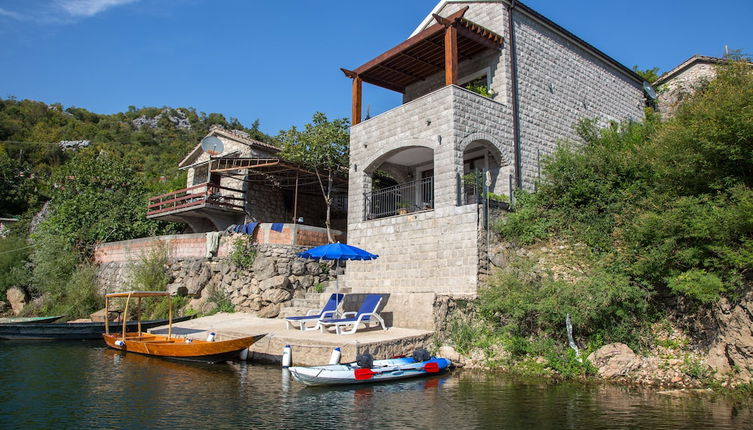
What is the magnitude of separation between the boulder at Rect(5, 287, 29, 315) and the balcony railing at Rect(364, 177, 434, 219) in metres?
18.5

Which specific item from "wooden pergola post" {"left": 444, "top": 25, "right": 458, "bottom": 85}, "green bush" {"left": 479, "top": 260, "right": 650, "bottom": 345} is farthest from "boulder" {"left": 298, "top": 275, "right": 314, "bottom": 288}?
"wooden pergola post" {"left": 444, "top": 25, "right": 458, "bottom": 85}

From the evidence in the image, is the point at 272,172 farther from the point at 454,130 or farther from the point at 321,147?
the point at 454,130

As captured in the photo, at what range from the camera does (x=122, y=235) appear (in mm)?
25172

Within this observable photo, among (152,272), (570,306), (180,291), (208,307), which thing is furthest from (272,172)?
(570,306)

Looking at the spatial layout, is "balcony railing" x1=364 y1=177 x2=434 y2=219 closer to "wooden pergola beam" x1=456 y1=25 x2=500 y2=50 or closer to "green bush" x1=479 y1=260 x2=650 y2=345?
"wooden pergola beam" x1=456 y1=25 x2=500 y2=50

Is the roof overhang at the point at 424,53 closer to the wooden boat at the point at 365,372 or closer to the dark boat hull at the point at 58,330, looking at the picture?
the wooden boat at the point at 365,372

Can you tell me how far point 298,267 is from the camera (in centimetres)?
1700

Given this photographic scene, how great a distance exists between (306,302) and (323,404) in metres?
7.77

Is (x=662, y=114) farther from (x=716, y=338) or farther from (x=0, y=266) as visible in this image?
(x=0, y=266)

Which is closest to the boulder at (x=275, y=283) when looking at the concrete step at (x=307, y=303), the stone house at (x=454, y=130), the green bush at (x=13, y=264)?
the concrete step at (x=307, y=303)

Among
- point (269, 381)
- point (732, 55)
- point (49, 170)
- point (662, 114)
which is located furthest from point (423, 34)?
point (49, 170)

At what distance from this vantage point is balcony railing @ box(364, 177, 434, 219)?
16219mm

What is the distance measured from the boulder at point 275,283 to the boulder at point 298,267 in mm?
428

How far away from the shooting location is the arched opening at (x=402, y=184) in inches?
642
